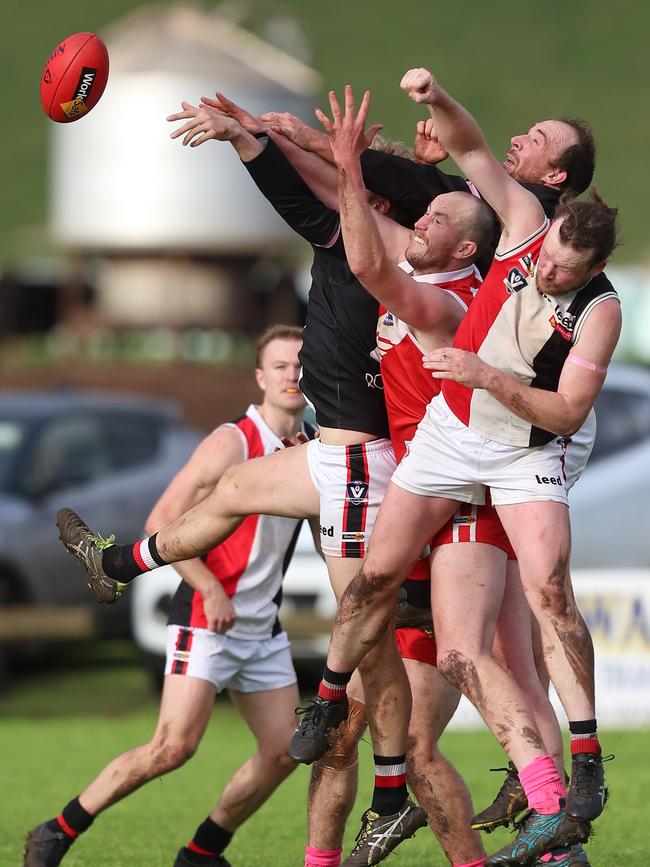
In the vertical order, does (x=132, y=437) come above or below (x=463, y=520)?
below

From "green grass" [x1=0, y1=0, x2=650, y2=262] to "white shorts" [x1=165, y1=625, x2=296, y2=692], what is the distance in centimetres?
6833

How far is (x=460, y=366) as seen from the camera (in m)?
5.59

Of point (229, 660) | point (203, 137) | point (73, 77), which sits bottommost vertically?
point (229, 660)

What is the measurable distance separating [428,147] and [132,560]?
2.12 metres

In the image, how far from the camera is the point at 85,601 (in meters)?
13.9

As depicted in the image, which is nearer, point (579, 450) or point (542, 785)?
point (542, 785)

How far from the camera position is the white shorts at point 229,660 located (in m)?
7.11

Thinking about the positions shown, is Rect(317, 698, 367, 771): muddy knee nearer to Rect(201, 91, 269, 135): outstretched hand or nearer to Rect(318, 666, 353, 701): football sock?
Rect(318, 666, 353, 701): football sock

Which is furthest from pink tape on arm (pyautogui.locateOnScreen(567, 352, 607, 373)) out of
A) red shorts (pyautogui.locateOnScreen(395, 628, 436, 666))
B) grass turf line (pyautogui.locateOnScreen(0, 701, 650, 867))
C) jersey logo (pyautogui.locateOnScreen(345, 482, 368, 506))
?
grass turf line (pyautogui.locateOnScreen(0, 701, 650, 867))

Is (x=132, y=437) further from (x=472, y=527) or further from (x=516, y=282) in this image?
(x=516, y=282)

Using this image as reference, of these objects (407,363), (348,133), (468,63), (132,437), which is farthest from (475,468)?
(468,63)

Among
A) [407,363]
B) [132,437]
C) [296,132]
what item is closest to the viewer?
[407,363]

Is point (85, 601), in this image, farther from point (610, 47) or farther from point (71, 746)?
point (610, 47)

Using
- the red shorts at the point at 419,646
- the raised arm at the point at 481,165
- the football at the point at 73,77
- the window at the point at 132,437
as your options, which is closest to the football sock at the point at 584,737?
the red shorts at the point at 419,646
